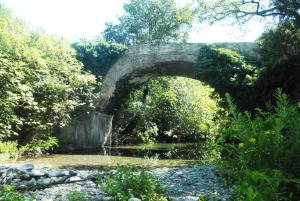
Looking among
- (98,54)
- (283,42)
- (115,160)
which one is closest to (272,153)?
(283,42)

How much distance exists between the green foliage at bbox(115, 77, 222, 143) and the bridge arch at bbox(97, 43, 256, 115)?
7.75ft

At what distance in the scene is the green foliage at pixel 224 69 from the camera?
12.1m

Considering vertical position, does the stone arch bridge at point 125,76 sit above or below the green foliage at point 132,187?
above

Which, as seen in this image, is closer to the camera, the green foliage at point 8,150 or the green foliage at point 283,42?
the green foliage at point 283,42

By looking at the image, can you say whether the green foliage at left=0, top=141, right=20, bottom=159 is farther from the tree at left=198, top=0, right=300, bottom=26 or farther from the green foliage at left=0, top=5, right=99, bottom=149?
the tree at left=198, top=0, right=300, bottom=26

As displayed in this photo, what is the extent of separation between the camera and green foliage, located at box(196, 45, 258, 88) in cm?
1206

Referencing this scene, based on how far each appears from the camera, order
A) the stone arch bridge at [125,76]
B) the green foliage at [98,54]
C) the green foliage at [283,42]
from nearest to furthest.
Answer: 1. the green foliage at [283,42]
2. the stone arch bridge at [125,76]
3. the green foliage at [98,54]

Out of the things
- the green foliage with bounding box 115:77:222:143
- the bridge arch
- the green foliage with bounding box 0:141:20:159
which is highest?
the bridge arch

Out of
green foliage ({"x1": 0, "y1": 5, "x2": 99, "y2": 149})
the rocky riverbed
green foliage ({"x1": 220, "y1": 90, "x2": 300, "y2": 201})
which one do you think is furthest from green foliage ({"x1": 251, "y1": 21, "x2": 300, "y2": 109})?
green foliage ({"x1": 220, "y1": 90, "x2": 300, "y2": 201})

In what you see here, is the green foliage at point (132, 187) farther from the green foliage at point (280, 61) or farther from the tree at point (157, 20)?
the tree at point (157, 20)

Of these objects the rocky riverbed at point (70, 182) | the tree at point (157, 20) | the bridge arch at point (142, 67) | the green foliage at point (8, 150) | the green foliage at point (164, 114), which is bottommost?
the rocky riverbed at point (70, 182)

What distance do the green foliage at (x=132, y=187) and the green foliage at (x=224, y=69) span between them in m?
7.79

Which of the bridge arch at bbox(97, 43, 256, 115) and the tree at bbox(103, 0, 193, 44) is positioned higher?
the tree at bbox(103, 0, 193, 44)

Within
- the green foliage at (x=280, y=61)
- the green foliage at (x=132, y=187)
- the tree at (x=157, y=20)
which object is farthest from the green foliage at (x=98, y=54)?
the tree at (x=157, y=20)
